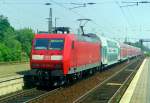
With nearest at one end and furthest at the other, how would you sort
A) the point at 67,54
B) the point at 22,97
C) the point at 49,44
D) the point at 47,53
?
the point at 22,97 → the point at 67,54 → the point at 47,53 → the point at 49,44

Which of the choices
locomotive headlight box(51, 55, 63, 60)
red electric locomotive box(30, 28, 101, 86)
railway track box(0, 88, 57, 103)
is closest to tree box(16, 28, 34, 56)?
red electric locomotive box(30, 28, 101, 86)

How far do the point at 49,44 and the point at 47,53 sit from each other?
1.93 ft

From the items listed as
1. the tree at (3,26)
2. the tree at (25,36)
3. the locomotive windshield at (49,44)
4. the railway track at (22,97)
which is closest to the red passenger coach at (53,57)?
the locomotive windshield at (49,44)

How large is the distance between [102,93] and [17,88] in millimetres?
4343

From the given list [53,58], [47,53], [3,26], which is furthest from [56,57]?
[3,26]

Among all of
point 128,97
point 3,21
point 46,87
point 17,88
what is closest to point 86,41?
point 46,87

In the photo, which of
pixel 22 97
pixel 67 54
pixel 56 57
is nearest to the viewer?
pixel 22 97

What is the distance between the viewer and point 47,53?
21.3 metres

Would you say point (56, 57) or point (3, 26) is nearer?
point (56, 57)

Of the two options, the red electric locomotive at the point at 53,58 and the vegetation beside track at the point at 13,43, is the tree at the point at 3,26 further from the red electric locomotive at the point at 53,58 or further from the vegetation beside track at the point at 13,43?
the red electric locomotive at the point at 53,58

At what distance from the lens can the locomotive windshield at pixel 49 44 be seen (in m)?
21.4

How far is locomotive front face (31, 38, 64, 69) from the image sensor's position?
20.9m

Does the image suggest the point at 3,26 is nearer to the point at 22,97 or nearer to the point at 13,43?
the point at 13,43

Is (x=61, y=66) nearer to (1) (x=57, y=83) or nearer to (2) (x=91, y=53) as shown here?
(1) (x=57, y=83)
